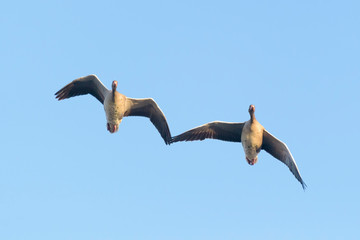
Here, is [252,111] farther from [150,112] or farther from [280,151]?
[150,112]

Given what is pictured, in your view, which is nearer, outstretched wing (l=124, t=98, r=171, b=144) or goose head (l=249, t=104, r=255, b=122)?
goose head (l=249, t=104, r=255, b=122)

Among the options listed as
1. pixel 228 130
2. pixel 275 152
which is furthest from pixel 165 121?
pixel 275 152

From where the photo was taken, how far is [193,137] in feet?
87.0

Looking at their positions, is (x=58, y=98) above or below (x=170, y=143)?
above

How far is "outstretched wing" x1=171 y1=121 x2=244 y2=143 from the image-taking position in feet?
84.5

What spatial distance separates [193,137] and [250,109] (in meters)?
3.14

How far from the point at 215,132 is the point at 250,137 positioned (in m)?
2.05

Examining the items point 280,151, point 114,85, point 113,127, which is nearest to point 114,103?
point 114,85

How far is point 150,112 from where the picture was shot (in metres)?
26.4

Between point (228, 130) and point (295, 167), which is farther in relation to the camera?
point (228, 130)

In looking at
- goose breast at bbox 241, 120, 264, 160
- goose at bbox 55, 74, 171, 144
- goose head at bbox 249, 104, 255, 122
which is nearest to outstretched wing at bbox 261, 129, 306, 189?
goose breast at bbox 241, 120, 264, 160

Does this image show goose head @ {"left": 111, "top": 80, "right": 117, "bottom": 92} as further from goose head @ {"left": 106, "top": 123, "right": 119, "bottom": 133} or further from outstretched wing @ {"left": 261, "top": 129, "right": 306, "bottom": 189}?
outstretched wing @ {"left": 261, "top": 129, "right": 306, "bottom": 189}

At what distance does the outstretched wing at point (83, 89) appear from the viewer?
86.3ft

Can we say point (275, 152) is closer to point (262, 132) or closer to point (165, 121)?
point (262, 132)
